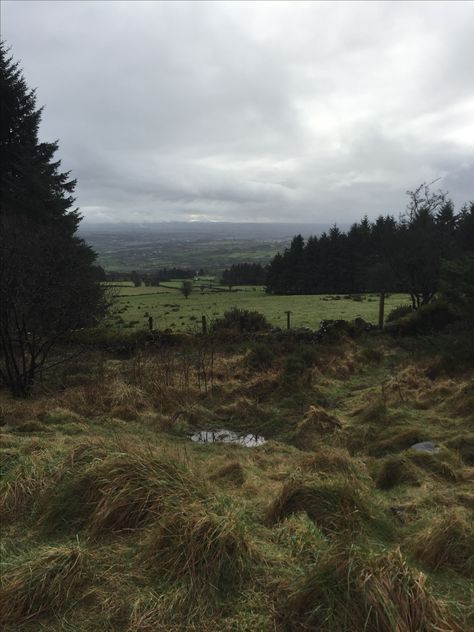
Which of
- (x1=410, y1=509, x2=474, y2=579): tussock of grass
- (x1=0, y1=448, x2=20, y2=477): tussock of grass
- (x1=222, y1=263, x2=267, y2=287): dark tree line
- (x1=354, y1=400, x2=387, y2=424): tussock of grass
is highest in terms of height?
(x1=410, y1=509, x2=474, y2=579): tussock of grass

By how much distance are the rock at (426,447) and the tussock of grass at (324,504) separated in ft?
7.51

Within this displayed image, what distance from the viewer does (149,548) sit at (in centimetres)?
309

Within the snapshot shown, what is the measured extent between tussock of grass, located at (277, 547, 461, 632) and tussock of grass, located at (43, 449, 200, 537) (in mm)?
1324

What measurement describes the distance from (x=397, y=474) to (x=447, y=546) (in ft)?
6.37

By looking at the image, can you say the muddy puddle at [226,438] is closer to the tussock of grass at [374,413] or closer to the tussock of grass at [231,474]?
the tussock of grass at [374,413]

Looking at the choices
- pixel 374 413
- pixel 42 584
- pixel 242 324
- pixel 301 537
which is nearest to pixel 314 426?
pixel 374 413

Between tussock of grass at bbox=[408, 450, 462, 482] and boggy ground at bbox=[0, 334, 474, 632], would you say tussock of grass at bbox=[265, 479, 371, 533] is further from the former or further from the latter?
tussock of grass at bbox=[408, 450, 462, 482]

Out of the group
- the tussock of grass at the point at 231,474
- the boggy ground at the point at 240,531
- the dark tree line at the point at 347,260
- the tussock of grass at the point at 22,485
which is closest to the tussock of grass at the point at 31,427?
the boggy ground at the point at 240,531

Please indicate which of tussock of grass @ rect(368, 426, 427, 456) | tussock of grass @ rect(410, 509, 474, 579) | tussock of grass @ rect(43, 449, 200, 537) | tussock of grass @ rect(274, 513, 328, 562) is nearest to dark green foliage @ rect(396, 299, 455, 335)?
tussock of grass @ rect(368, 426, 427, 456)

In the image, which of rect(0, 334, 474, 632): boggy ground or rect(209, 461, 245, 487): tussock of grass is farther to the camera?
rect(209, 461, 245, 487): tussock of grass

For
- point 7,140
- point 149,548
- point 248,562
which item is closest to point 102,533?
point 149,548

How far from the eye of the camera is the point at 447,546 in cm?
321

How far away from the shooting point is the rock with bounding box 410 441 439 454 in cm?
584

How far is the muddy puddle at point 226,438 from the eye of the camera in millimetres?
7537
